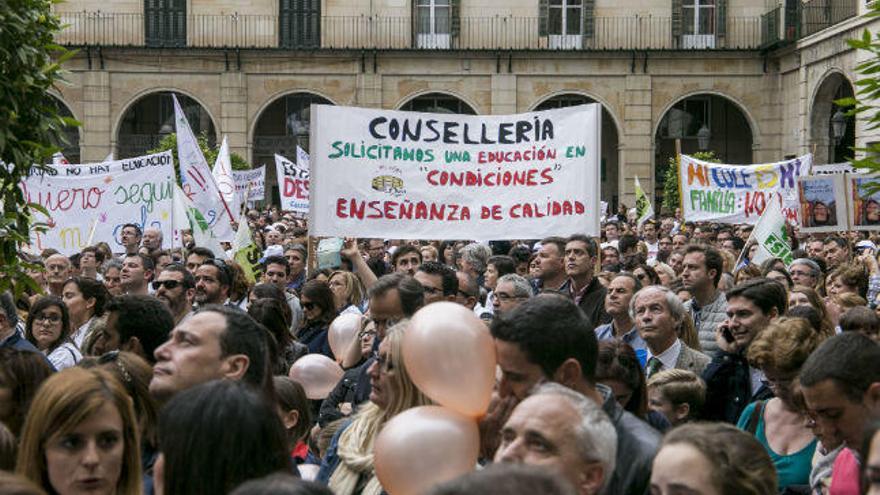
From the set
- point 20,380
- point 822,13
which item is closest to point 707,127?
point 822,13

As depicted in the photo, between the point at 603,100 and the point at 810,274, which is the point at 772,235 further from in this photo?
the point at 603,100

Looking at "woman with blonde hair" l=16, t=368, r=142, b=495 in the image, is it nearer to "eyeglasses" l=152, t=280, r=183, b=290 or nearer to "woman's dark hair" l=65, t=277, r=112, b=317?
"eyeglasses" l=152, t=280, r=183, b=290

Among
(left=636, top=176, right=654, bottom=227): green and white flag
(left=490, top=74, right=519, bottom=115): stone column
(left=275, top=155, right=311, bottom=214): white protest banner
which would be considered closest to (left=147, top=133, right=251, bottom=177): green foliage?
(left=275, top=155, right=311, bottom=214): white protest banner

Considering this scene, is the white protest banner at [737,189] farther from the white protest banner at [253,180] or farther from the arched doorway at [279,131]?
the arched doorway at [279,131]

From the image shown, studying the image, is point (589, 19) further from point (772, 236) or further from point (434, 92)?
point (772, 236)

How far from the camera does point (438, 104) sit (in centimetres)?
3888

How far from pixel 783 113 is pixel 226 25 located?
51.4 ft

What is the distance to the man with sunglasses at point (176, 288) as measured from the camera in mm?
8875

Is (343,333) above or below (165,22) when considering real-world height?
below

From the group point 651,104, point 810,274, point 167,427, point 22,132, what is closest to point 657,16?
point 651,104

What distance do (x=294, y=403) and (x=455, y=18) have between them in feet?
106

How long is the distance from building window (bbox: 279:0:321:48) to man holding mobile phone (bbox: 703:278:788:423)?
31.0 metres

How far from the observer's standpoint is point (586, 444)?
12.2ft

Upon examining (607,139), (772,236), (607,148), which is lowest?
(772,236)
